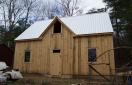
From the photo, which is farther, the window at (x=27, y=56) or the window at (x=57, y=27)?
the window at (x=27, y=56)

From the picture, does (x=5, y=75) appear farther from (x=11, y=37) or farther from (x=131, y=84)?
(x=11, y=37)

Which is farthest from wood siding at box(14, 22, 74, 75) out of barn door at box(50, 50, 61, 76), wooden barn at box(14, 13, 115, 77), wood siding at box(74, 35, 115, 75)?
wood siding at box(74, 35, 115, 75)

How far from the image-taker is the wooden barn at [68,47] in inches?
817

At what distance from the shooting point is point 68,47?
72.9 ft

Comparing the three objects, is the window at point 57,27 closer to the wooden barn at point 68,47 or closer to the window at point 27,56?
the wooden barn at point 68,47

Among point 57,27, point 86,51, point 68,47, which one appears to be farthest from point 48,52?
point 86,51

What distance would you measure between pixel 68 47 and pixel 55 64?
7.03ft

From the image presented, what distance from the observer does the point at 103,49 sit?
20.7 m

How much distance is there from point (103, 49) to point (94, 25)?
302cm

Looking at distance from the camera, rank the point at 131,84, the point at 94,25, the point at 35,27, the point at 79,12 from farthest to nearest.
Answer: the point at 79,12
the point at 35,27
the point at 94,25
the point at 131,84

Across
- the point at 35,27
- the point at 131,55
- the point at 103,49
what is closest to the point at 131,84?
the point at 103,49

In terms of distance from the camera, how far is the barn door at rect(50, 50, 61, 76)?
73.2 feet

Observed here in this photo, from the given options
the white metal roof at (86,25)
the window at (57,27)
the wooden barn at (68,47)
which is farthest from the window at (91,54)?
the window at (57,27)

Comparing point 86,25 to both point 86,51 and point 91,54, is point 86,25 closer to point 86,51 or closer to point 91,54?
point 86,51
